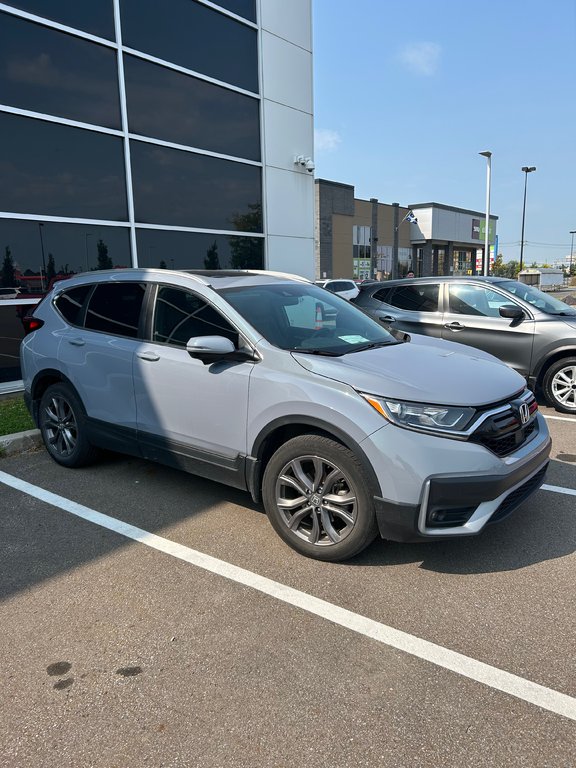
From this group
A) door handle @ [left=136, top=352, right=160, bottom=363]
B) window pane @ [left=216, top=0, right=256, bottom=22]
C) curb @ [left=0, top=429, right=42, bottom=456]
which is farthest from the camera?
window pane @ [left=216, top=0, right=256, bottom=22]

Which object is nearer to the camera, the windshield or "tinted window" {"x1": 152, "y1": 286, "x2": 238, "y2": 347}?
"tinted window" {"x1": 152, "y1": 286, "x2": 238, "y2": 347}

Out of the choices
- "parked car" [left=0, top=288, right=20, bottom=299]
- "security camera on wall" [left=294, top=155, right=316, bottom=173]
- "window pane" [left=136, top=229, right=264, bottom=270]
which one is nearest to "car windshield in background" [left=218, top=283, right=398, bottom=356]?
"parked car" [left=0, top=288, right=20, bottom=299]

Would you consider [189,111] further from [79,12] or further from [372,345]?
[372,345]

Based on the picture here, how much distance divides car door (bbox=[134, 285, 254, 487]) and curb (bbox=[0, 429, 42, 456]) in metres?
1.97

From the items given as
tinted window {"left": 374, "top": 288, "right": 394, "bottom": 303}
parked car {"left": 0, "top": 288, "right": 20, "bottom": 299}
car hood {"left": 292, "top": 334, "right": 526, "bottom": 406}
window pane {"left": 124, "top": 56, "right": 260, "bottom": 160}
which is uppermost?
window pane {"left": 124, "top": 56, "right": 260, "bottom": 160}

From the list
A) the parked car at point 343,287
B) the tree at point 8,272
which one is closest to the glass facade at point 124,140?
the tree at point 8,272

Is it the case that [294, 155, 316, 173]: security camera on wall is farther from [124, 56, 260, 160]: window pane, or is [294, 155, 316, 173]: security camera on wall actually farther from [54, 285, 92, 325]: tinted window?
[54, 285, 92, 325]: tinted window

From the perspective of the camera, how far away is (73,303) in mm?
4953

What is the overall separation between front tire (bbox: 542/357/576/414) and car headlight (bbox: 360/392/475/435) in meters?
4.33

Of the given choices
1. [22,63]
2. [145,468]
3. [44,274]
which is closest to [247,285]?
[145,468]

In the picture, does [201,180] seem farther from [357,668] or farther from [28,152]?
[357,668]

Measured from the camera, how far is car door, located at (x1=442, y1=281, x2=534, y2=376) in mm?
6956

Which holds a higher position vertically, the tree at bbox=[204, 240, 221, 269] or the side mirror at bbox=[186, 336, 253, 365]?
the tree at bbox=[204, 240, 221, 269]

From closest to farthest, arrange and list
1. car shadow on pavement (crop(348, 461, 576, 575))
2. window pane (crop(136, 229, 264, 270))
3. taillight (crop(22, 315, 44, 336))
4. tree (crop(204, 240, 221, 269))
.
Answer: car shadow on pavement (crop(348, 461, 576, 575)), taillight (crop(22, 315, 44, 336)), window pane (crop(136, 229, 264, 270)), tree (crop(204, 240, 221, 269))
